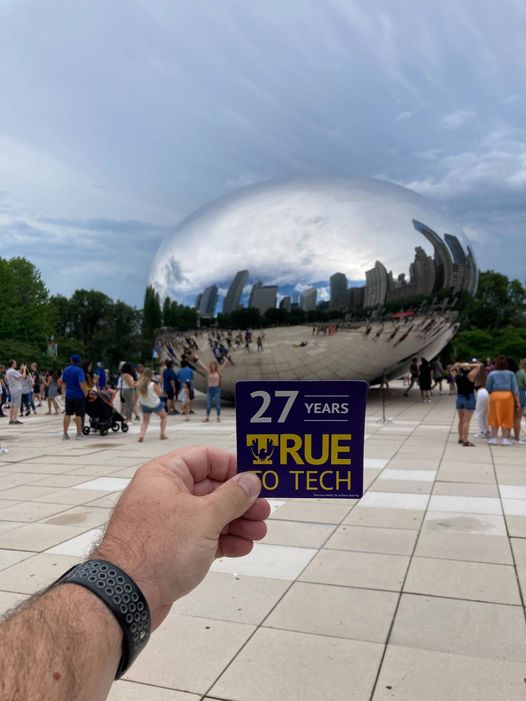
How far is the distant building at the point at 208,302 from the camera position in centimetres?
1664

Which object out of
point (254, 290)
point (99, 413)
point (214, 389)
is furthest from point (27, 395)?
point (254, 290)

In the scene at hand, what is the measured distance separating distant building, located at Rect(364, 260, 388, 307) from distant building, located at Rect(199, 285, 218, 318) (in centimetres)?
407

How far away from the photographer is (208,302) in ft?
55.0

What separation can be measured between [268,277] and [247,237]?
1.28 m

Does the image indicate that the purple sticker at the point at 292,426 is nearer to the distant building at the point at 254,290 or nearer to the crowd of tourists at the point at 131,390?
the crowd of tourists at the point at 131,390

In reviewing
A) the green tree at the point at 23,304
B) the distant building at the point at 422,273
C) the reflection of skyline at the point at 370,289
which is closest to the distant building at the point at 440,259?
the reflection of skyline at the point at 370,289

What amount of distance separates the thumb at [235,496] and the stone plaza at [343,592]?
180 cm

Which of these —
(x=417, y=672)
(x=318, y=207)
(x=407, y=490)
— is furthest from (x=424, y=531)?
(x=318, y=207)

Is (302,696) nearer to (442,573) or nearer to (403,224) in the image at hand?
(442,573)

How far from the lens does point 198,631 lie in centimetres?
362

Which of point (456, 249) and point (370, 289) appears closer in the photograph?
point (370, 289)

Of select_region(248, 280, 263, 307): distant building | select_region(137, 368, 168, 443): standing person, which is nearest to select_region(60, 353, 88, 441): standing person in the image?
select_region(137, 368, 168, 443): standing person

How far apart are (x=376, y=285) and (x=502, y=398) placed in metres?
6.47

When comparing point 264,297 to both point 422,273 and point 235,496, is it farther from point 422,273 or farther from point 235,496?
point 235,496
